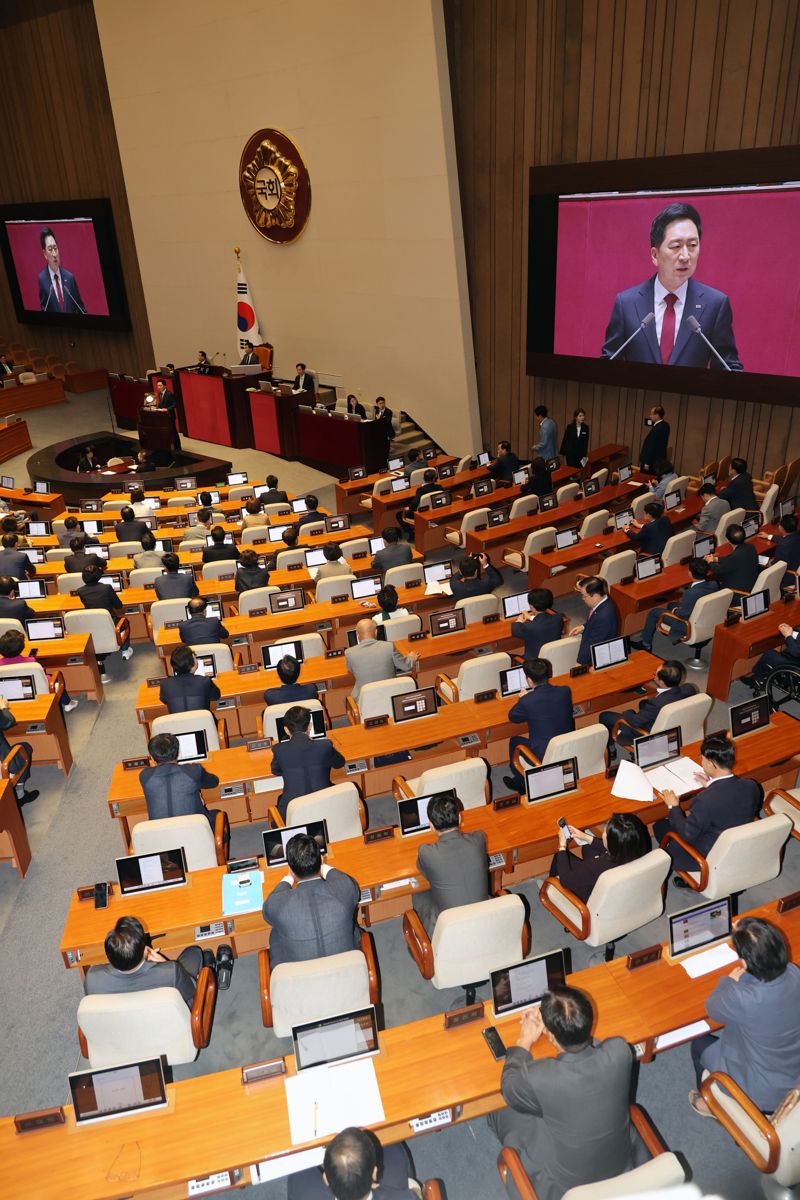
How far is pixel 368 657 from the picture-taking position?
702cm

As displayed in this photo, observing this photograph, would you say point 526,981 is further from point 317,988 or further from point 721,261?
point 721,261

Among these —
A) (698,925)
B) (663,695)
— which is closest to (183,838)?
(698,925)

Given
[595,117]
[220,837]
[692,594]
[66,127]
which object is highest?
[66,127]

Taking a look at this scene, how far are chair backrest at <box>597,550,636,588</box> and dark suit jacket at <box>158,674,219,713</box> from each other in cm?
432

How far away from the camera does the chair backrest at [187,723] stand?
6.17m

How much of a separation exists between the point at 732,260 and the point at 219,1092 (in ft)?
37.5

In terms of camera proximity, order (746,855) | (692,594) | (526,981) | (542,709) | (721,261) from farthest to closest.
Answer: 1. (721,261)
2. (692,594)
3. (542,709)
4. (746,855)
5. (526,981)

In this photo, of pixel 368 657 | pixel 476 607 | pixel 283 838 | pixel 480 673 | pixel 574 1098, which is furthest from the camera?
pixel 476 607

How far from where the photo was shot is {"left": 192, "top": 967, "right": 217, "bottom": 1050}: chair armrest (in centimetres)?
408

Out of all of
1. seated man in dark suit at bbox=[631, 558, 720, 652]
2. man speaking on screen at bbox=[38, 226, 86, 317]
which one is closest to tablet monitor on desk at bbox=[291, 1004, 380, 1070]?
seated man in dark suit at bbox=[631, 558, 720, 652]

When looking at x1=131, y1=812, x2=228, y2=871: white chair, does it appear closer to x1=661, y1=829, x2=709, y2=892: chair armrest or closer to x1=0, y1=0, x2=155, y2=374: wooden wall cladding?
x1=661, y1=829, x2=709, y2=892: chair armrest

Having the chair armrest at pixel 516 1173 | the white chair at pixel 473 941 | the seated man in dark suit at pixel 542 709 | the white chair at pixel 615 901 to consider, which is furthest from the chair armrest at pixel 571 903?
the chair armrest at pixel 516 1173

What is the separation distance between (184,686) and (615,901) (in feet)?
12.2

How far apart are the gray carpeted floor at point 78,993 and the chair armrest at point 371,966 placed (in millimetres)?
594
